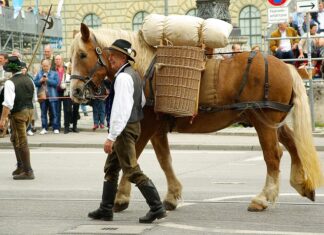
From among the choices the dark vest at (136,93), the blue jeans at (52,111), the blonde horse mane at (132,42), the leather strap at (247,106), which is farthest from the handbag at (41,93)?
the dark vest at (136,93)

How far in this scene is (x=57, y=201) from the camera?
11.6 metres

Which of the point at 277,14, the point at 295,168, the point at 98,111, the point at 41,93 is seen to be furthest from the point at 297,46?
the point at 295,168

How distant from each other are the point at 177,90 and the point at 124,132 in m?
1.05

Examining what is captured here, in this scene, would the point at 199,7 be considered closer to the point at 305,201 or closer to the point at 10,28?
the point at 10,28

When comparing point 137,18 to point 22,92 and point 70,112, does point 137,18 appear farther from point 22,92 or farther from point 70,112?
point 22,92

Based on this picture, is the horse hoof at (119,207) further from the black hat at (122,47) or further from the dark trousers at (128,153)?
the black hat at (122,47)

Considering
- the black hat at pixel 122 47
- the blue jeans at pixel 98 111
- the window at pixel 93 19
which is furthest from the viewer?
the window at pixel 93 19

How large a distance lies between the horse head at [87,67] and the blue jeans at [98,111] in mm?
13663

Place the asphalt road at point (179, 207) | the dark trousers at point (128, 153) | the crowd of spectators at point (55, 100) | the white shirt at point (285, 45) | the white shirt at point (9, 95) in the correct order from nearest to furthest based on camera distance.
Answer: the asphalt road at point (179, 207) < the dark trousers at point (128, 153) < the white shirt at point (9, 95) < the white shirt at point (285, 45) < the crowd of spectators at point (55, 100)

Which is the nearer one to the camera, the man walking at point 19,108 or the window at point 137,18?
the man walking at point 19,108

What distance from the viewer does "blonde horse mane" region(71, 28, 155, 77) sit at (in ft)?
34.7

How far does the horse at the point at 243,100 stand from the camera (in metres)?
10.5

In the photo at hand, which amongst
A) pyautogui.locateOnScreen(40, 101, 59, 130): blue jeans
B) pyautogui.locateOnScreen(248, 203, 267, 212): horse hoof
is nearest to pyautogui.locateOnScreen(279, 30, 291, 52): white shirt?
pyautogui.locateOnScreen(40, 101, 59, 130): blue jeans

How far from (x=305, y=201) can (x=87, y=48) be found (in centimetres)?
313
